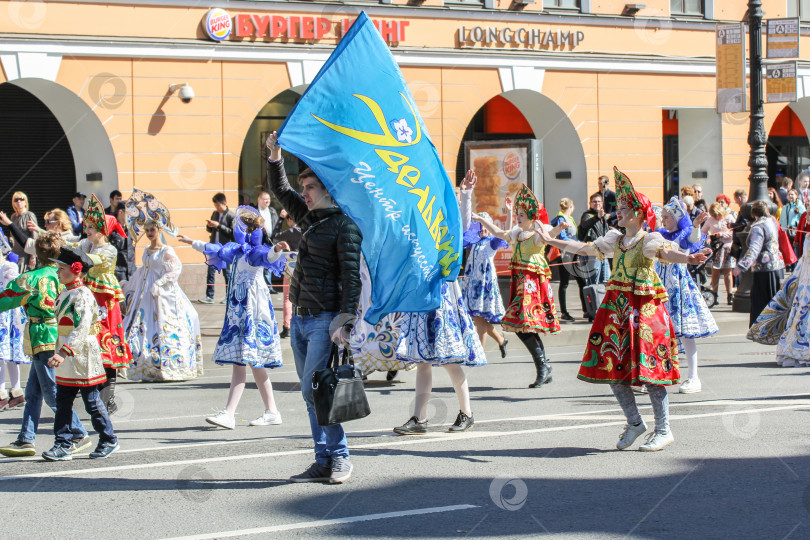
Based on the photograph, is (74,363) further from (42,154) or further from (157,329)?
(42,154)

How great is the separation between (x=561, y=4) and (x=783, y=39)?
6.33 meters

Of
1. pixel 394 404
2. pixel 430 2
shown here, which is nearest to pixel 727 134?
pixel 430 2

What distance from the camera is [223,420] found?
8.73m

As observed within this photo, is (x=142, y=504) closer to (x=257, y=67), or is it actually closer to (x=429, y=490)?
(x=429, y=490)

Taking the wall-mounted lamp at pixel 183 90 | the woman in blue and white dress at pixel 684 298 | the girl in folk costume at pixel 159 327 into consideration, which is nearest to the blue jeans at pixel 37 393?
the girl in folk costume at pixel 159 327

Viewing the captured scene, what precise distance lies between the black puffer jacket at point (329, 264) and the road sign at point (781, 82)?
13803mm

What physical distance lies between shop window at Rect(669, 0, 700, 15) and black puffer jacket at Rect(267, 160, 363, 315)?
20.0 meters

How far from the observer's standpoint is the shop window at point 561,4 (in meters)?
23.7

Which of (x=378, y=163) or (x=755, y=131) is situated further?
(x=755, y=131)

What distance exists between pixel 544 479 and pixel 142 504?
2.29 meters

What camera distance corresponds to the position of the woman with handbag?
13422 millimetres

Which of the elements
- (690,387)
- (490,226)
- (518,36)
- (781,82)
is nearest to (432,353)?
(490,226)

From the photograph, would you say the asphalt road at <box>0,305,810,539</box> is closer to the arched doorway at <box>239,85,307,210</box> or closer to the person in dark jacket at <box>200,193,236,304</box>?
the person in dark jacket at <box>200,193,236,304</box>

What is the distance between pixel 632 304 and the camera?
7.62 meters
